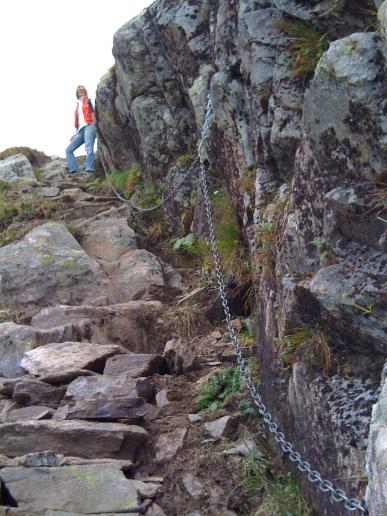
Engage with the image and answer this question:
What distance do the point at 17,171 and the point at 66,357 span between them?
10.8 metres

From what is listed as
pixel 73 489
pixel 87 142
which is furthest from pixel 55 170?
pixel 73 489

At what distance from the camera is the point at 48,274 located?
1238 cm

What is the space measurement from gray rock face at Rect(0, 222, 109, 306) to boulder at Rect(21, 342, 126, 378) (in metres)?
2.28

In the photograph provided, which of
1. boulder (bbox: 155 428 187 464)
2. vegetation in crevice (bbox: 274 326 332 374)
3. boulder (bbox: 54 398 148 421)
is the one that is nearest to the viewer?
vegetation in crevice (bbox: 274 326 332 374)

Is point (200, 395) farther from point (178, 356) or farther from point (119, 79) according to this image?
point (119, 79)

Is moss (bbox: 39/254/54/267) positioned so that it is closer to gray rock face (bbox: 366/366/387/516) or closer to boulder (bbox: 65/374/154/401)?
boulder (bbox: 65/374/154/401)

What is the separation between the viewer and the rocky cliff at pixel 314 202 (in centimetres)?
537

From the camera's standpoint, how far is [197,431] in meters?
7.27

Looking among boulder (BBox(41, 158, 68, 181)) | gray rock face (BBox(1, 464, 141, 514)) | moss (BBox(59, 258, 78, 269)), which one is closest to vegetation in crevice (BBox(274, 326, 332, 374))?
gray rock face (BBox(1, 464, 141, 514))

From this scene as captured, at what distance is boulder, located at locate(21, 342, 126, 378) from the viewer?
8.89 meters

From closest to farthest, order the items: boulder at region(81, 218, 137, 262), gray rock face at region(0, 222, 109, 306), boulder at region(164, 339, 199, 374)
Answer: boulder at region(164, 339, 199, 374) < gray rock face at region(0, 222, 109, 306) < boulder at region(81, 218, 137, 262)

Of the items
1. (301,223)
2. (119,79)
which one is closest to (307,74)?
(301,223)

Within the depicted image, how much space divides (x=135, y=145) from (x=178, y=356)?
24.7 ft

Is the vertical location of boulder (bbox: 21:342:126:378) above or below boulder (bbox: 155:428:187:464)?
above
